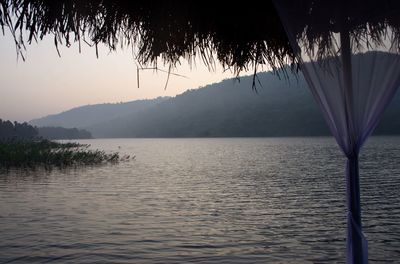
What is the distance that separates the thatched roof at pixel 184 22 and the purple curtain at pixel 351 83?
15 cm

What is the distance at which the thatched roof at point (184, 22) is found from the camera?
4.37 m

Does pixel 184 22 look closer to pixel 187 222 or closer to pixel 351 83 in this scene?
pixel 351 83

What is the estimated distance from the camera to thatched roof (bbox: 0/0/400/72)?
4.37 metres

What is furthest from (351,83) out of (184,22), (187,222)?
(187,222)

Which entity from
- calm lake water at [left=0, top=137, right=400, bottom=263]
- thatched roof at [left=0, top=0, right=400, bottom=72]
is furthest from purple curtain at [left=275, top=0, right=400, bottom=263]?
calm lake water at [left=0, top=137, right=400, bottom=263]

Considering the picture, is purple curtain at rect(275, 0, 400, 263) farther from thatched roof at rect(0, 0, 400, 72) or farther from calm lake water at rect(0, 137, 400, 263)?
calm lake water at rect(0, 137, 400, 263)

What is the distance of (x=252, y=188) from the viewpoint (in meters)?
27.4

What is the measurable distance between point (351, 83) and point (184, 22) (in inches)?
81.8

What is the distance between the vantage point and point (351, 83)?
4934 millimetres

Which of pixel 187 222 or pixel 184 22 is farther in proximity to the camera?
pixel 187 222

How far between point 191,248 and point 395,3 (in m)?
8.84

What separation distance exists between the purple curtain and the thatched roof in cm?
15

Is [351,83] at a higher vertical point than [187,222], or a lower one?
higher

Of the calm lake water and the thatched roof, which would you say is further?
the calm lake water
